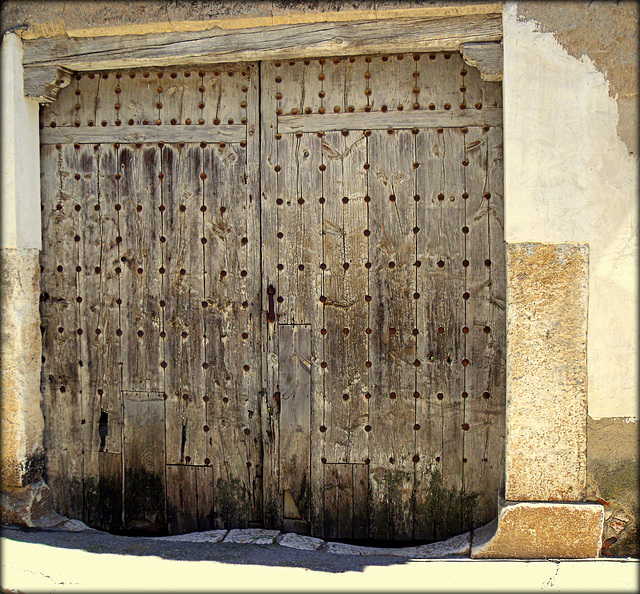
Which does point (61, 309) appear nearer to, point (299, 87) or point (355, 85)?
point (299, 87)

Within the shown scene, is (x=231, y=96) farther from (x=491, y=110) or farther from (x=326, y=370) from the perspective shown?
(x=326, y=370)

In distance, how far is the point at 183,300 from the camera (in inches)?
128

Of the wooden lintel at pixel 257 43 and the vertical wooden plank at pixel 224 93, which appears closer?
the wooden lintel at pixel 257 43

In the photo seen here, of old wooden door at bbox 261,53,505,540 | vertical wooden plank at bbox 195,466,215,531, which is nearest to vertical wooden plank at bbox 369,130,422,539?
old wooden door at bbox 261,53,505,540

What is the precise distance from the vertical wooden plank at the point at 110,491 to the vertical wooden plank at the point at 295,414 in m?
0.97

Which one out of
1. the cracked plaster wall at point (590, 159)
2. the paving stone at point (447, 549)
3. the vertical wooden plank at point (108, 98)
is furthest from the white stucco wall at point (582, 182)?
the vertical wooden plank at point (108, 98)

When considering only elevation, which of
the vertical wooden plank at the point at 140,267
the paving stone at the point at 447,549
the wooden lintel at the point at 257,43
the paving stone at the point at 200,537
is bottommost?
the paving stone at the point at 200,537

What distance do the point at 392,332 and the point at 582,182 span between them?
116 cm

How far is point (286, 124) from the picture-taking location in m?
3.11

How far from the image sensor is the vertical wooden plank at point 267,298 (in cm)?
313

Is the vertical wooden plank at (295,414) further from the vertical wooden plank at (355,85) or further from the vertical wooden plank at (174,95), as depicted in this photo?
the vertical wooden plank at (174,95)

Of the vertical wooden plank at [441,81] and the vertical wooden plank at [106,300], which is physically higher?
the vertical wooden plank at [441,81]

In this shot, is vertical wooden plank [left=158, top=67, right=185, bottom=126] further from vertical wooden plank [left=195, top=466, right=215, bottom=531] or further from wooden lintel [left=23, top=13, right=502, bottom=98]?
vertical wooden plank [left=195, top=466, right=215, bottom=531]

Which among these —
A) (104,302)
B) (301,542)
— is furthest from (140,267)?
(301,542)
